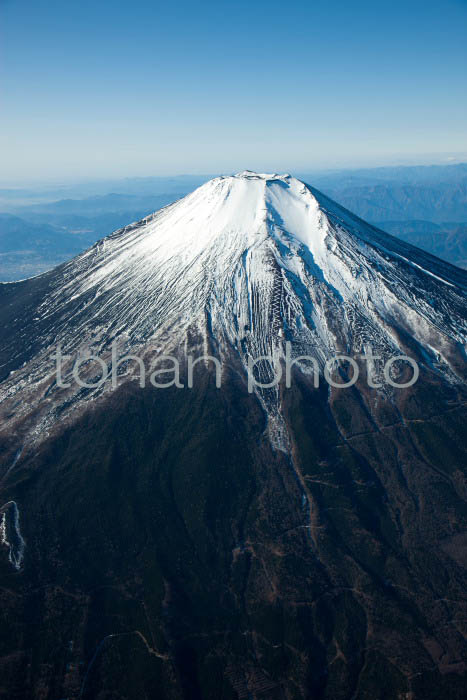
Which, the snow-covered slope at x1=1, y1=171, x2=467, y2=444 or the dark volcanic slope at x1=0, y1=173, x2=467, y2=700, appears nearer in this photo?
the dark volcanic slope at x1=0, y1=173, x2=467, y2=700

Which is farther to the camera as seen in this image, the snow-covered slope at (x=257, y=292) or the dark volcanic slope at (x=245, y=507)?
the snow-covered slope at (x=257, y=292)

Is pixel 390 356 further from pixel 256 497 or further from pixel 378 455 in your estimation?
pixel 256 497

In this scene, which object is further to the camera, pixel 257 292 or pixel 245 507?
pixel 257 292

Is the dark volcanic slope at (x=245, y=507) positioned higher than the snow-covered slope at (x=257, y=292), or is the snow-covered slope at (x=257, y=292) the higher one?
the snow-covered slope at (x=257, y=292)

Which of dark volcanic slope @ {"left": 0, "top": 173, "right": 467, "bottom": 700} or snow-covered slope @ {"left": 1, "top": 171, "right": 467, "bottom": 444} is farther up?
snow-covered slope @ {"left": 1, "top": 171, "right": 467, "bottom": 444}
